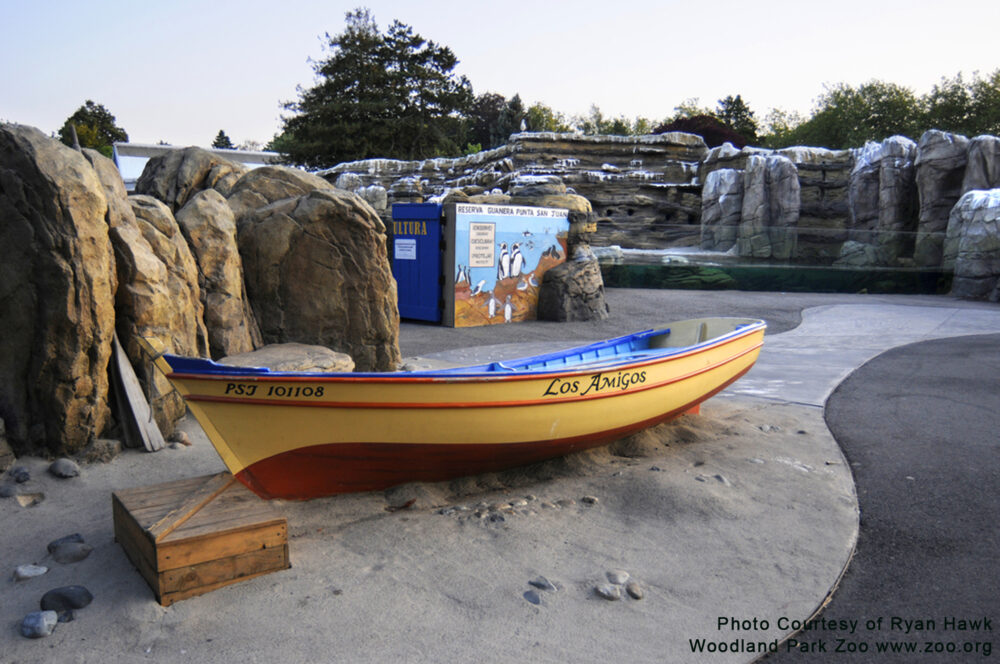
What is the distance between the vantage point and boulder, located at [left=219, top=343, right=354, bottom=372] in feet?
18.7

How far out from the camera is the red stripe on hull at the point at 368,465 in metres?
3.93

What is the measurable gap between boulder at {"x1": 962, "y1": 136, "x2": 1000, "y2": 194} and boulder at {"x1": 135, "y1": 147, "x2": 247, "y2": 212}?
22006 millimetres

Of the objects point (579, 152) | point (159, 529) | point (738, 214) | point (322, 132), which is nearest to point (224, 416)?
point (159, 529)

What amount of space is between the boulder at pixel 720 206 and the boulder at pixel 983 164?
7.30 metres

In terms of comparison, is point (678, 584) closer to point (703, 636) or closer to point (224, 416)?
point (703, 636)

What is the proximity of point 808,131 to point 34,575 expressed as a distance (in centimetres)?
5394

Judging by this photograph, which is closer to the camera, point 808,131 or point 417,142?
point 417,142

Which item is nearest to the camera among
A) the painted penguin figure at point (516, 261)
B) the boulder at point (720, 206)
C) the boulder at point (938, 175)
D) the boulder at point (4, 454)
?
the boulder at point (4, 454)

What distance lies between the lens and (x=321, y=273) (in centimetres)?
713

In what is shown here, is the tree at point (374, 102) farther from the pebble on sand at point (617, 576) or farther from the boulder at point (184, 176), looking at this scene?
the pebble on sand at point (617, 576)

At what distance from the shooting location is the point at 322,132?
38.0 meters

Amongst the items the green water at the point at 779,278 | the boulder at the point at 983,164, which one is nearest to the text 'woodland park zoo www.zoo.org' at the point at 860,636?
the green water at the point at 779,278

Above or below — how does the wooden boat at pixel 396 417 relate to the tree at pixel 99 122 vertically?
below

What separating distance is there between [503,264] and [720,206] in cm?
1706
